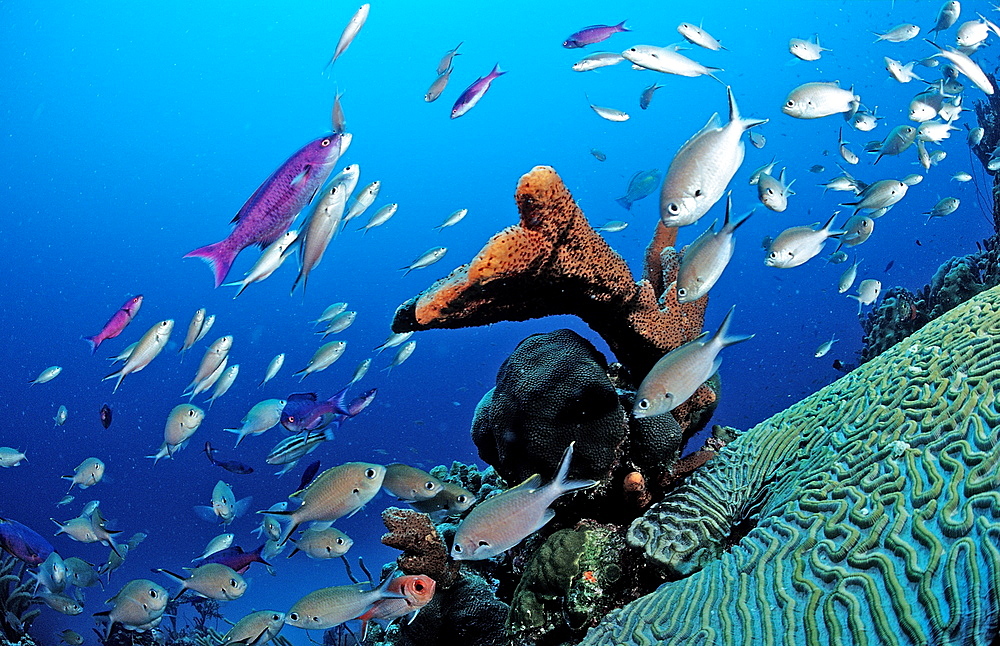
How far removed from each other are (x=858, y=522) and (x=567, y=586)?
1614 millimetres

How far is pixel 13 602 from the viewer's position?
23.9ft

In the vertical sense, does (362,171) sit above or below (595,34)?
below

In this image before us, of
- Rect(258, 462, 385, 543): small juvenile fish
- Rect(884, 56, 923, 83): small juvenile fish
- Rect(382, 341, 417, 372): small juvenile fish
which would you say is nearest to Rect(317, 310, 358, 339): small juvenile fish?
Rect(382, 341, 417, 372): small juvenile fish

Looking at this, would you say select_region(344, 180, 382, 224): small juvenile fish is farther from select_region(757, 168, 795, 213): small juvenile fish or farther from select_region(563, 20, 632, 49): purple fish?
select_region(757, 168, 795, 213): small juvenile fish

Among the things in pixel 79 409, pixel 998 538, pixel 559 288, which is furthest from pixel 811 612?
pixel 79 409

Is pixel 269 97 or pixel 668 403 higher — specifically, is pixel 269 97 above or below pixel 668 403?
above

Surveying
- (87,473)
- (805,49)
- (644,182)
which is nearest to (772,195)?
(805,49)

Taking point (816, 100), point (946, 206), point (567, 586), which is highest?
point (816, 100)

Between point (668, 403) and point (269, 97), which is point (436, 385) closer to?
point (269, 97)

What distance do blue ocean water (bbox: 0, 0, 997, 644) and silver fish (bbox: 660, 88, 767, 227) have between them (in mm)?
31683

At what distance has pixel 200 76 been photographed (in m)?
45.2

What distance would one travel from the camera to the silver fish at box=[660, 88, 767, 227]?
2439 mm

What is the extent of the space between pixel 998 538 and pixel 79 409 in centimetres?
4348

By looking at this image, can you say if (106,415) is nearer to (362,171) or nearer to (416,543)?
(416,543)
